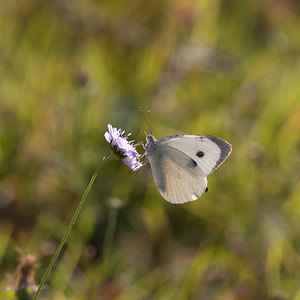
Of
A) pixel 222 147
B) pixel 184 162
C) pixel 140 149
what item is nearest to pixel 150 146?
pixel 184 162

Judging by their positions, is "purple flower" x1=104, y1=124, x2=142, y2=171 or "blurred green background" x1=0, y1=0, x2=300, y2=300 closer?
"purple flower" x1=104, y1=124, x2=142, y2=171

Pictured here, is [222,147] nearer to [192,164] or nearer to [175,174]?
[192,164]

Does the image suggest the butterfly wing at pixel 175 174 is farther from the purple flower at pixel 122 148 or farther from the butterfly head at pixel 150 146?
the purple flower at pixel 122 148

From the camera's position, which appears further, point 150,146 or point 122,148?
point 150,146

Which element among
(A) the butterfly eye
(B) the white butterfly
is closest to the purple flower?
(B) the white butterfly

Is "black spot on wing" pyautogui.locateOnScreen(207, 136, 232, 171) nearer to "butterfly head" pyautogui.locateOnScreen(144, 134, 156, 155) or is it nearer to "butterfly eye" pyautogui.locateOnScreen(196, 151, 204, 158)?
"butterfly eye" pyautogui.locateOnScreen(196, 151, 204, 158)

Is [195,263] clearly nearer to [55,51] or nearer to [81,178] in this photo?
[81,178]
